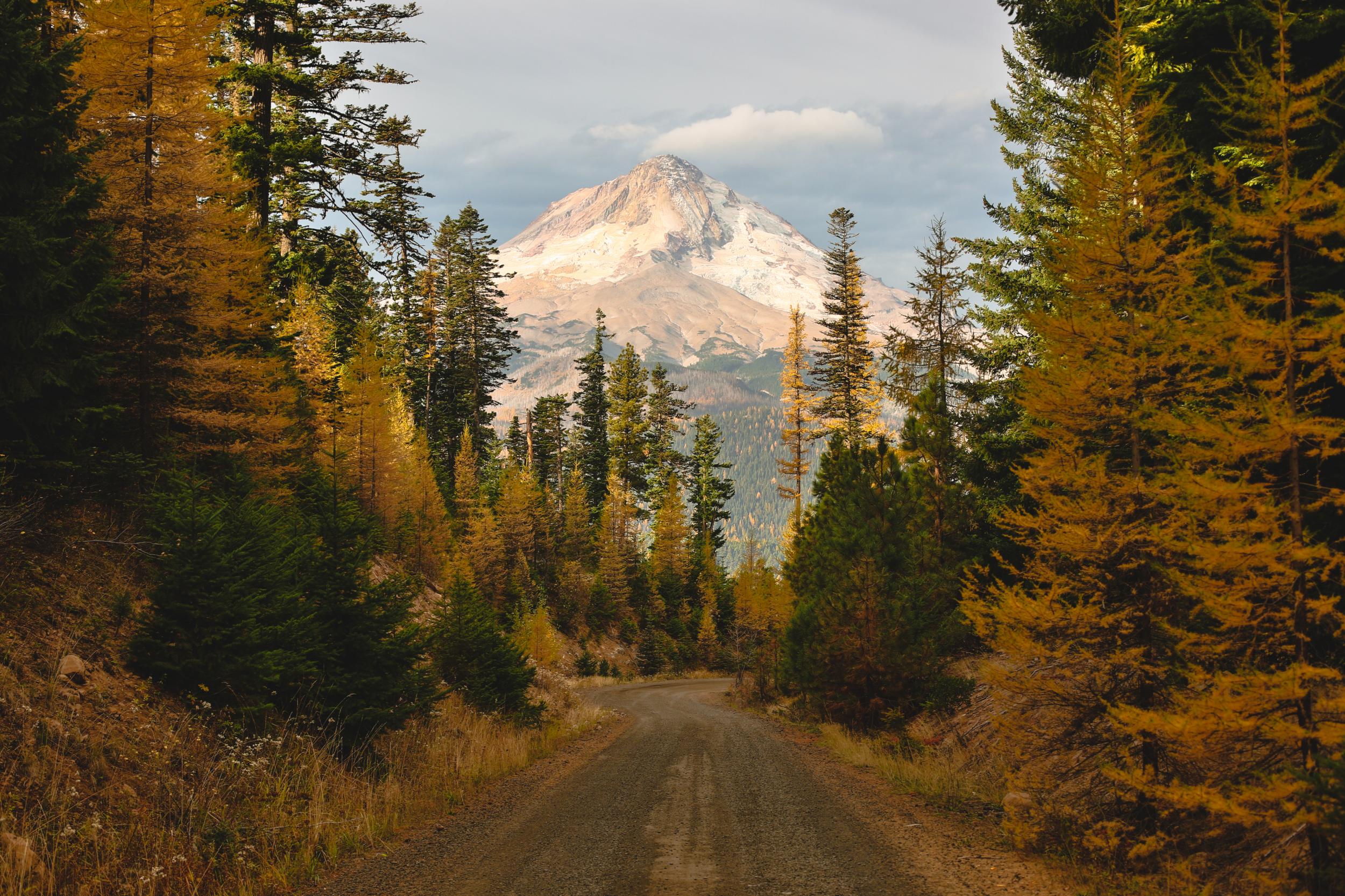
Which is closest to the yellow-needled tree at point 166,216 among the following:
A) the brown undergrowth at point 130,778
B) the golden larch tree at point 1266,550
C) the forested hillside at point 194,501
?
the forested hillside at point 194,501

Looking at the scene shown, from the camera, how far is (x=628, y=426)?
2461 inches

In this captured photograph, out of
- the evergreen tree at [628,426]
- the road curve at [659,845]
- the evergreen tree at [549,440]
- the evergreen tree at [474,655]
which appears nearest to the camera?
the road curve at [659,845]

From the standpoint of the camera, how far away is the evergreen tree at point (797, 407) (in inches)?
1689

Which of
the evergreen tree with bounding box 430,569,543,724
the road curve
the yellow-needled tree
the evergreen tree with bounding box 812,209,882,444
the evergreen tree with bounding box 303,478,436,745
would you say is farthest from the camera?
the evergreen tree with bounding box 812,209,882,444

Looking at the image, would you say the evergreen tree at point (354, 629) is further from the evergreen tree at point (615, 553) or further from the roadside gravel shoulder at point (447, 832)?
the evergreen tree at point (615, 553)

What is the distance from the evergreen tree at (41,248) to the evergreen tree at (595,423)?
5327 centimetres

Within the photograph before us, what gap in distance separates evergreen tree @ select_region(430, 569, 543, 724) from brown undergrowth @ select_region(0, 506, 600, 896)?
4.66 metres

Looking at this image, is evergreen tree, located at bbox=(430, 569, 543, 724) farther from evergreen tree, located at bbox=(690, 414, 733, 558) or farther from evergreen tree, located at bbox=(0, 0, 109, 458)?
evergreen tree, located at bbox=(690, 414, 733, 558)

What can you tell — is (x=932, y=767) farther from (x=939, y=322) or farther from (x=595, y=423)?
(x=595, y=423)

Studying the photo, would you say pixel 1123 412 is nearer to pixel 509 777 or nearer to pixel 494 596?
pixel 509 777

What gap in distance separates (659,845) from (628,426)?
54657 millimetres

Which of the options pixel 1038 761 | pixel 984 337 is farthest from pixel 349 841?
pixel 984 337

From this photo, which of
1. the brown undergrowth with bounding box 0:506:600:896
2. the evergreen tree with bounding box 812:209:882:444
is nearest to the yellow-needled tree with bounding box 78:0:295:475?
the brown undergrowth with bounding box 0:506:600:896

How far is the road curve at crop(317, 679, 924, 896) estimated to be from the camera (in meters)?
6.93
